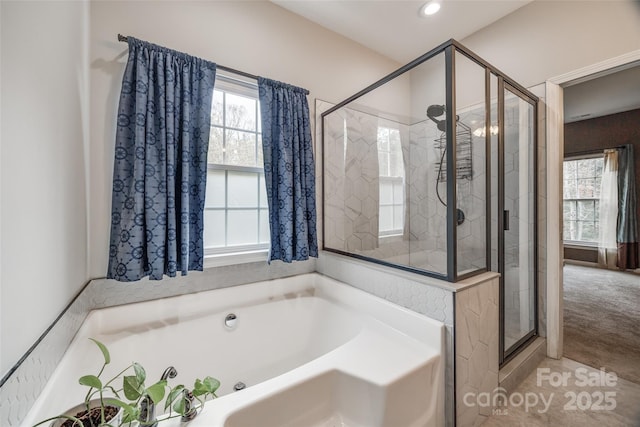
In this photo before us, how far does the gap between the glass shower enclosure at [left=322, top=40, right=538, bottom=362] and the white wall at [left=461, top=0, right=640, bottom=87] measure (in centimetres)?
29

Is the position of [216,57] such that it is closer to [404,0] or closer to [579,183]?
[404,0]

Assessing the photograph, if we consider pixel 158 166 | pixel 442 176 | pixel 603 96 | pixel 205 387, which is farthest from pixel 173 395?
pixel 603 96

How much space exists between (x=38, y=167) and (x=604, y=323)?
405 centimetres

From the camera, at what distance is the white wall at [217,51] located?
4.64 feet

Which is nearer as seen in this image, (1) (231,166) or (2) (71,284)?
(2) (71,284)

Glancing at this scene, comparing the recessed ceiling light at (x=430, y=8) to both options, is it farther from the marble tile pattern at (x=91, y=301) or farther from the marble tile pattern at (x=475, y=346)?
the marble tile pattern at (x=91, y=301)

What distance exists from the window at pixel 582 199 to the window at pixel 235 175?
6019 mm

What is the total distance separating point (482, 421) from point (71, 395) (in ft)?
6.14

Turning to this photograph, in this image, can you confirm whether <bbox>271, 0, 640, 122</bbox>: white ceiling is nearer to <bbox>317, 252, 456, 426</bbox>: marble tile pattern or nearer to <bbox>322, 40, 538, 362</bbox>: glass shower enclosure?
<bbox>322, 40, 538, 362</bbox>: glass shower enclosure

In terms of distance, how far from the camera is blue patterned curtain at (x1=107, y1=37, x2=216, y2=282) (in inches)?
53.3

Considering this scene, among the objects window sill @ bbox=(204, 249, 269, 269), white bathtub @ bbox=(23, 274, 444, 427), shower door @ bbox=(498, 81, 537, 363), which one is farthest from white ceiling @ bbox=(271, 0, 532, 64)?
white bathtub @ bbox=(23, 274, 444, 427)

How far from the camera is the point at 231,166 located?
1.86m

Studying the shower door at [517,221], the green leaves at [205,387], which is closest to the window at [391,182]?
the shower door at [517,221]

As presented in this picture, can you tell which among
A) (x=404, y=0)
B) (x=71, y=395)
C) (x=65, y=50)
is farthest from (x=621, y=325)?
(x=65, y=50)
